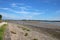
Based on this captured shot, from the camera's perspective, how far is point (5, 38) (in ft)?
35.7

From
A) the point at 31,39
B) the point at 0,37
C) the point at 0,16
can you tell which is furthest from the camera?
the point at 0,16

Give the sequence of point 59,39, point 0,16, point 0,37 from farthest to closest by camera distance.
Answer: point 0,16, point 59,39, point 0,37

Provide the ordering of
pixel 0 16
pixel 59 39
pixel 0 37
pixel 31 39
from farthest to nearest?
pixel 0 16 < pixel 59 39 < pixel 31 39 < pixel 0 37

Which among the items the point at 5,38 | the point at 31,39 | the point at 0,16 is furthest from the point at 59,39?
the point at 0,16

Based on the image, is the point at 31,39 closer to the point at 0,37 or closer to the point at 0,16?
the point at 0,37

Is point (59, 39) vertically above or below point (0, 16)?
below

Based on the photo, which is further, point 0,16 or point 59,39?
point 0,16

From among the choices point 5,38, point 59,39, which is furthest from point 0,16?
point 5,38

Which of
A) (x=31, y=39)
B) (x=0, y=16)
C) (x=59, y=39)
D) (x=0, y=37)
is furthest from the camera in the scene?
(x=0, y=16)

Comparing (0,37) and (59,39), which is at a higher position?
(0,37)

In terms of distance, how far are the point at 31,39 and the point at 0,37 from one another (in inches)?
287

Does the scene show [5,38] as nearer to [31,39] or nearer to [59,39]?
[31,39]

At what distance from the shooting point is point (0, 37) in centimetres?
1075

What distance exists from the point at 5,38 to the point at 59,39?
1334cm
